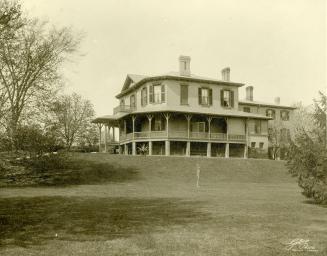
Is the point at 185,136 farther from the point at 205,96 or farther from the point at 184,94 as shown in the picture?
the point at 205,96

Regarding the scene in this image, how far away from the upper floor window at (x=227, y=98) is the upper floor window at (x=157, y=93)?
20.8ft

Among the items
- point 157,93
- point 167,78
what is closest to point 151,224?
point 167,78

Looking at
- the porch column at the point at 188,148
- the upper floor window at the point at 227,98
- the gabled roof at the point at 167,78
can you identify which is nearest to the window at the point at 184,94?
the gabled roof at the point at 167,78

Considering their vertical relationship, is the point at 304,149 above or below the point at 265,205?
above

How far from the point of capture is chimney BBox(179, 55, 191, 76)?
137 feet

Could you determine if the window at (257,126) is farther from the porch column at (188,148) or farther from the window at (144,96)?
the window at (144,96)

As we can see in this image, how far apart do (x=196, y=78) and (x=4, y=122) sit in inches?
1156

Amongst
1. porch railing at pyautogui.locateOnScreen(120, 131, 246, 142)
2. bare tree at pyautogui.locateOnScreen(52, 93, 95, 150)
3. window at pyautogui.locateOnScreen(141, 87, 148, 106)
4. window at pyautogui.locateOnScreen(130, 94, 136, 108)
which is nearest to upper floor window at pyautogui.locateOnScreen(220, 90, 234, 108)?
porch railing at pyautogui.locateOnScreen(120, 131, 246, 142)

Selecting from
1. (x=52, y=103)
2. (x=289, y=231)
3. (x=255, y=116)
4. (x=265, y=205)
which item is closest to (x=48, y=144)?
(x=52, y=103)

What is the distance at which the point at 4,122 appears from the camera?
1305cm

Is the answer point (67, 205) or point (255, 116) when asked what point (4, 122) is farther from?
point (255, 116)

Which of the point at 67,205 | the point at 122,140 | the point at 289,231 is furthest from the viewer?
the point at 122,140

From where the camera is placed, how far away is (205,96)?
4162 cm
